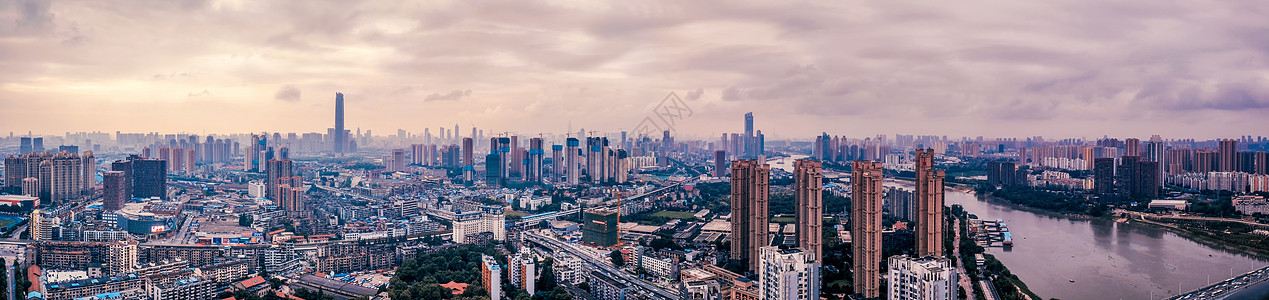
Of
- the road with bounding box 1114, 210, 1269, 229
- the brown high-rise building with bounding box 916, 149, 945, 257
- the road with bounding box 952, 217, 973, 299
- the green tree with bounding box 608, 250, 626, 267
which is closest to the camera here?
the brown high-rise building with bounding box 916, 149, 945, 257

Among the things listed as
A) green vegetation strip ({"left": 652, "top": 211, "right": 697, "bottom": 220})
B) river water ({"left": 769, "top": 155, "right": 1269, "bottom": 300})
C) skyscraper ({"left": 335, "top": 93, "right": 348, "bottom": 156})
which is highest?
skyscraper ({"left": 335, "top": 93, "right": 348, "bottom": 156})

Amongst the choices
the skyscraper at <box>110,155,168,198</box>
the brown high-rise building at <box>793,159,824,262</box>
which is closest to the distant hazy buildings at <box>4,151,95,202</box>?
the skyscraper at <box>110,155,168,198</box>

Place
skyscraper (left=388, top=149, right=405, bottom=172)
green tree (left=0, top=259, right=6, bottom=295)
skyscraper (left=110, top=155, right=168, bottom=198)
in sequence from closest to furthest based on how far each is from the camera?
green tree (left=0, top=259, right=6, bottom=295), skyscraper (left=110, top=155, right=168, bottom=198), skyscraper (left=388, top=149, right=405, bottom=172)

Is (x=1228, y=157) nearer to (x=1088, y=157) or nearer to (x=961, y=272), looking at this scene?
(x=1088, y=157)

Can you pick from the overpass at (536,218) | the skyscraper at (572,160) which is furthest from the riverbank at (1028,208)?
the skyscraper at (572,160)

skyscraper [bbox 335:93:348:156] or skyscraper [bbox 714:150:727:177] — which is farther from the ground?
skyscraper [bbox 335:93:348:156]

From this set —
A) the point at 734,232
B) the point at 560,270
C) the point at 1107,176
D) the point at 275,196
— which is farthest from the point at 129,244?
the point at 1107,176

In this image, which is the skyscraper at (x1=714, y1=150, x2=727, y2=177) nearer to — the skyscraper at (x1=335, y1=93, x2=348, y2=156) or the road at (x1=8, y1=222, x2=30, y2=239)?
the road at (x1=8, y1=222, x2=30, y2=239)

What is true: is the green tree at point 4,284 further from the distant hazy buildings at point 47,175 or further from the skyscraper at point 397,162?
the skyscraper at point 397,162
